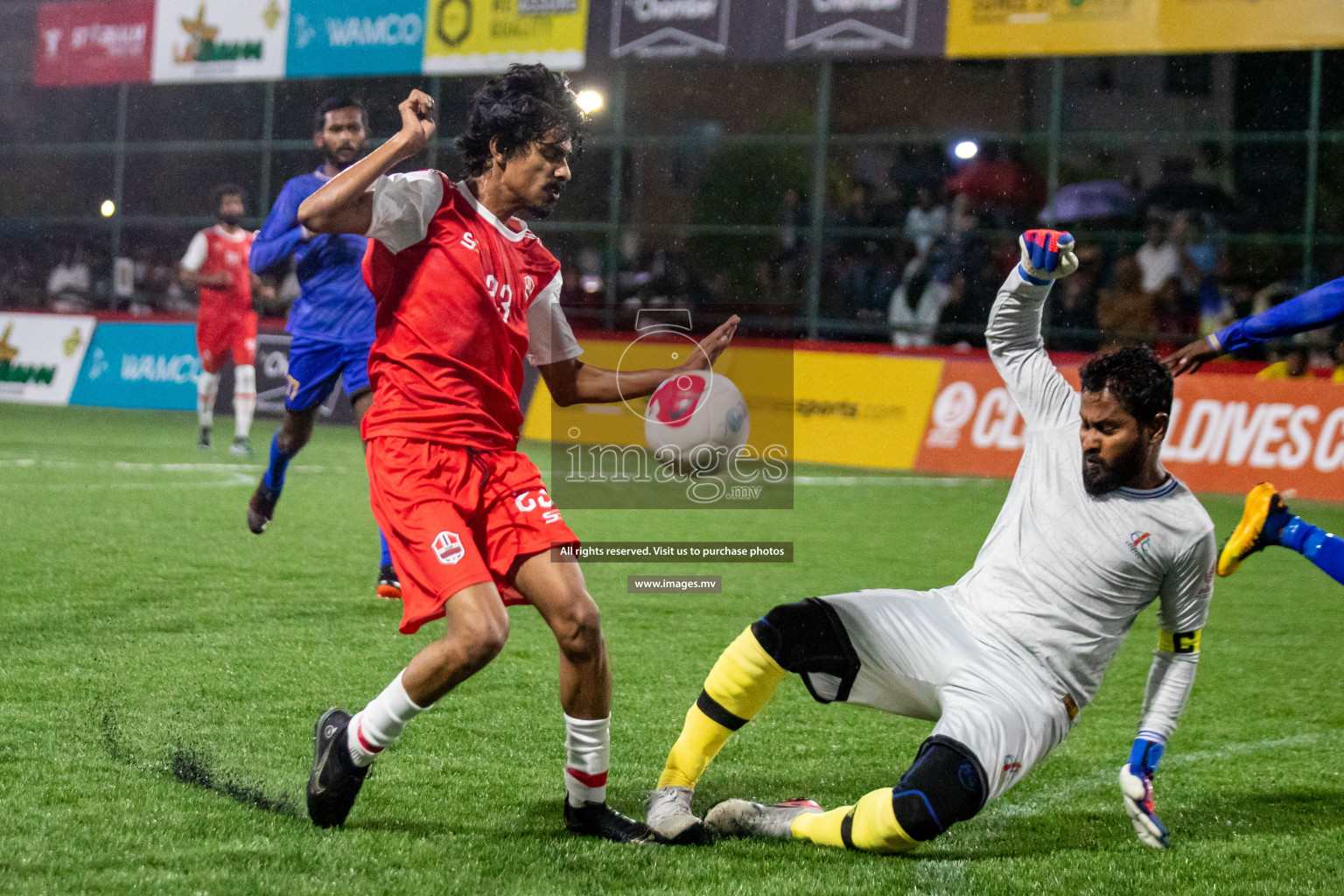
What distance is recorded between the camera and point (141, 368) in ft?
56.9

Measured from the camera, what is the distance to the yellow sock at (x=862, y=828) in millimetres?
3414

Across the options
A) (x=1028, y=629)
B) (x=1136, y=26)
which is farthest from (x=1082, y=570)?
(x=1136, y=26)

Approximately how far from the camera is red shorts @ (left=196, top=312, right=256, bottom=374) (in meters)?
13.3

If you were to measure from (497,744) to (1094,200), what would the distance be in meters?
13.9

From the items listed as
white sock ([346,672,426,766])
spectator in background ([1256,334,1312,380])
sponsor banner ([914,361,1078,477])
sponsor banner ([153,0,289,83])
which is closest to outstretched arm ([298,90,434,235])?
white sock ([346,672,426,766])

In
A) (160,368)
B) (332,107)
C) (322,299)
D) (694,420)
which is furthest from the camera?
(160,368)

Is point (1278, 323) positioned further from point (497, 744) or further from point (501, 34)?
point (501, 34)

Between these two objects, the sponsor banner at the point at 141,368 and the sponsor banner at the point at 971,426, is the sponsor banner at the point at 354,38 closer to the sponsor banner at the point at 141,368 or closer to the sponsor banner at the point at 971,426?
the sponsor banner at the point at 141,368

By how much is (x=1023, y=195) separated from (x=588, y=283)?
19.9 ft

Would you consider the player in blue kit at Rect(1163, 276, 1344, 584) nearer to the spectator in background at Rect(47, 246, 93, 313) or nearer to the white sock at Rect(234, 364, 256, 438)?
the white sock at Rect(234, 364, 256, 438)

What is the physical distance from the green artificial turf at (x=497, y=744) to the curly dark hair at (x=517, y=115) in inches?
68.4

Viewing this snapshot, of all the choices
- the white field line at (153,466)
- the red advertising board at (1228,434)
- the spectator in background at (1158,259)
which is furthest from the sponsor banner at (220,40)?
the spectator in background at (1158,259)

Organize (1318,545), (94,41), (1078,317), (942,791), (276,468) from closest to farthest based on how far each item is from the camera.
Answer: (942,791), (1318,545), (276,468), (1078,317), (94,41)

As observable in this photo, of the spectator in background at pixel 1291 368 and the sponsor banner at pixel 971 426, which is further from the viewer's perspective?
the sponsor banner at pixel 971 426
